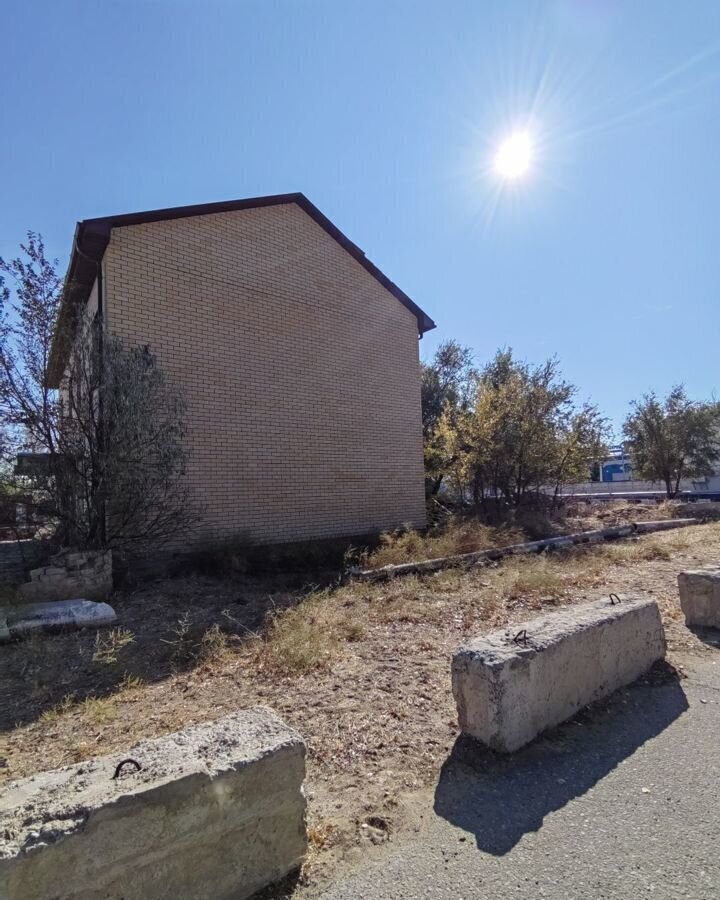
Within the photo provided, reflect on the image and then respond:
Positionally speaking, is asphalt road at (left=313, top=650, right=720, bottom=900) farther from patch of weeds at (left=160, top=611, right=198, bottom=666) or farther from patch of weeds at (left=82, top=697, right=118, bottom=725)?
patch of weeds at (left=160, top=611, right=198, bottom=666)

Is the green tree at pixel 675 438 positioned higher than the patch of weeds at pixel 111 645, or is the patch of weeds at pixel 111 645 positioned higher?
the green tree at pixel 675 438

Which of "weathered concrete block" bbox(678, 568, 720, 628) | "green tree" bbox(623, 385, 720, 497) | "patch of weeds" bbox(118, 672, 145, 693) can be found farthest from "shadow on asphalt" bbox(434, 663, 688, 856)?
"green tree" bbox(623, 385, 720, 497)

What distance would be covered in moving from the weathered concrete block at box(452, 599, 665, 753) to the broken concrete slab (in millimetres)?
4381

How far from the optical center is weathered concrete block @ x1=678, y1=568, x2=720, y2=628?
16.1ft

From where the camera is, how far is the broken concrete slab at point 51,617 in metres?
5.18

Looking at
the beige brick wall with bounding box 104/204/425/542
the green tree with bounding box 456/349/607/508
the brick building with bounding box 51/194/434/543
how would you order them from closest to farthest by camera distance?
the brick building with bounding box 51/194/434/543
the beige brick wall with bounding box 104/204/425/542
the green tree with bounding box 456/349/607/508

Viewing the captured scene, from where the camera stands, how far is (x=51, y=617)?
5.44 meters

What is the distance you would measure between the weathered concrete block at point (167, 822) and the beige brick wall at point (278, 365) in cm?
686

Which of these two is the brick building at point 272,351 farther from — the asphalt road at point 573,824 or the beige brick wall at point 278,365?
the asphalt road at point 573,824

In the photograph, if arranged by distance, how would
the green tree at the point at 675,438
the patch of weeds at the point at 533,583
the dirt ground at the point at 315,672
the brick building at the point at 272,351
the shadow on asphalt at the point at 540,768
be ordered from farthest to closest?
the green tree at the point at 675,438 → the brick building at the point at 272,351 → the patch of weeds at the point at 533,583 → the dirt ground at the point at 315,672 → the shadow on asphalt at the point at 540,768

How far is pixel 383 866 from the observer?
2.09 meters

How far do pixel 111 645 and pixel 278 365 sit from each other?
627 cm

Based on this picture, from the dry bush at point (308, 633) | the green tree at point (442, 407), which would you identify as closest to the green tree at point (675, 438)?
the green tree at point (442, 407)

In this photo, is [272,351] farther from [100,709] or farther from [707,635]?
[707,635]
